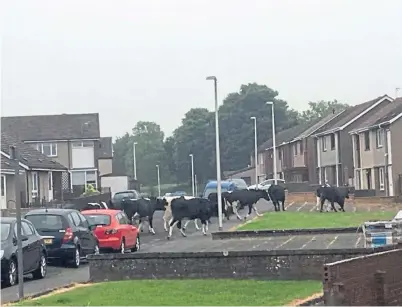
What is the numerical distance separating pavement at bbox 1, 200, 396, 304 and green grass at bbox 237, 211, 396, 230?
151cm

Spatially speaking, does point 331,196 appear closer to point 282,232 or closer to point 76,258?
point 282,232

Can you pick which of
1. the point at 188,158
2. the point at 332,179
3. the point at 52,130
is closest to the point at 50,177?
the point at 52,130

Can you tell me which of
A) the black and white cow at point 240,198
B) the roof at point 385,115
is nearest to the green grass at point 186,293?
the black and white cow at point 240,198

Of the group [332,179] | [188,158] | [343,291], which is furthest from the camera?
[188,158]

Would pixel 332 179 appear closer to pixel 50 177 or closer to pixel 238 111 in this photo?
pixel 50 177

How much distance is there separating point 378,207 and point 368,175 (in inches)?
808

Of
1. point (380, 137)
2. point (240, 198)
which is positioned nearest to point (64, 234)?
point (240, 198)

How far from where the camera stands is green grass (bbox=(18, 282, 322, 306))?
47.4 ft

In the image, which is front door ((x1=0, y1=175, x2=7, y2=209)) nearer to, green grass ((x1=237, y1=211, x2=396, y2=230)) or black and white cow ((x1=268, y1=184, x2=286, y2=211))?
black and white cow ((x1=268, y1=184, x2=286, y2=211))

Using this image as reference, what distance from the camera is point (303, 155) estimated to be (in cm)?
8788

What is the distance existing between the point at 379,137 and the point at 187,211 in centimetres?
3274

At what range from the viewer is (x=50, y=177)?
58781 mm

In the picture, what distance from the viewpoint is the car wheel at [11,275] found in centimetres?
1925

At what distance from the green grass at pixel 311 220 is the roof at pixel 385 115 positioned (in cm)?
2072
